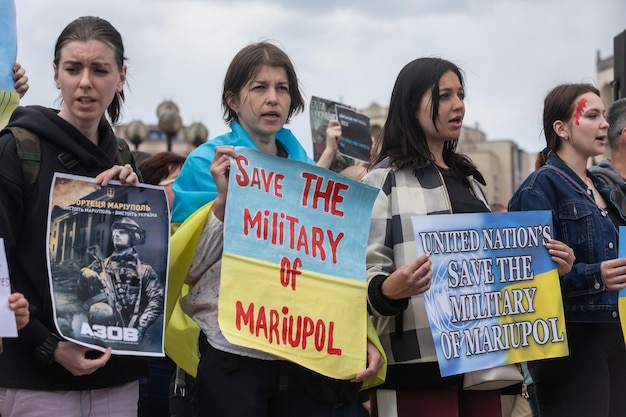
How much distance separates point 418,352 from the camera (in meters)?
3.50

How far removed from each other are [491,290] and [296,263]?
830 mm

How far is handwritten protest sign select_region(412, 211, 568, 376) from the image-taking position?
3.46m

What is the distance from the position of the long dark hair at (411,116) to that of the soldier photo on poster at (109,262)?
1.08 m

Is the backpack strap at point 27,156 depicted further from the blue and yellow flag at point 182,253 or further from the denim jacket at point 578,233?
the denim jacket at point 578,233

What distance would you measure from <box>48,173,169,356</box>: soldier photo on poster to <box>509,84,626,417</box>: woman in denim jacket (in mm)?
1888

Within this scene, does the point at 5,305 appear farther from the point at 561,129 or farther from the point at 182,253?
the point at 561,129

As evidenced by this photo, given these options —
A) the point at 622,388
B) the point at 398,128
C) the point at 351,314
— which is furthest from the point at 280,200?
the point at 622,388

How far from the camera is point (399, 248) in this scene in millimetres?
3580

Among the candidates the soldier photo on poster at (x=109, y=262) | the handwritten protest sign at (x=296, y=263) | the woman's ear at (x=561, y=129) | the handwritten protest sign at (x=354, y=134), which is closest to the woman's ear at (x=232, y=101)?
the handwritten protest sign at (x=296, y=263)

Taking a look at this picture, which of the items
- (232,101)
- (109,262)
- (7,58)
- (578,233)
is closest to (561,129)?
(578,233)

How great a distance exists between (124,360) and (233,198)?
657 millimetres

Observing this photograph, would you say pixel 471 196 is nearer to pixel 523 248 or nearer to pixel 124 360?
pixel 523 248

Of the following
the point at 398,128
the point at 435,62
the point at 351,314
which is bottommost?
the point at 351,314

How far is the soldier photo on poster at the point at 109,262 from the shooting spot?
9.60ft
